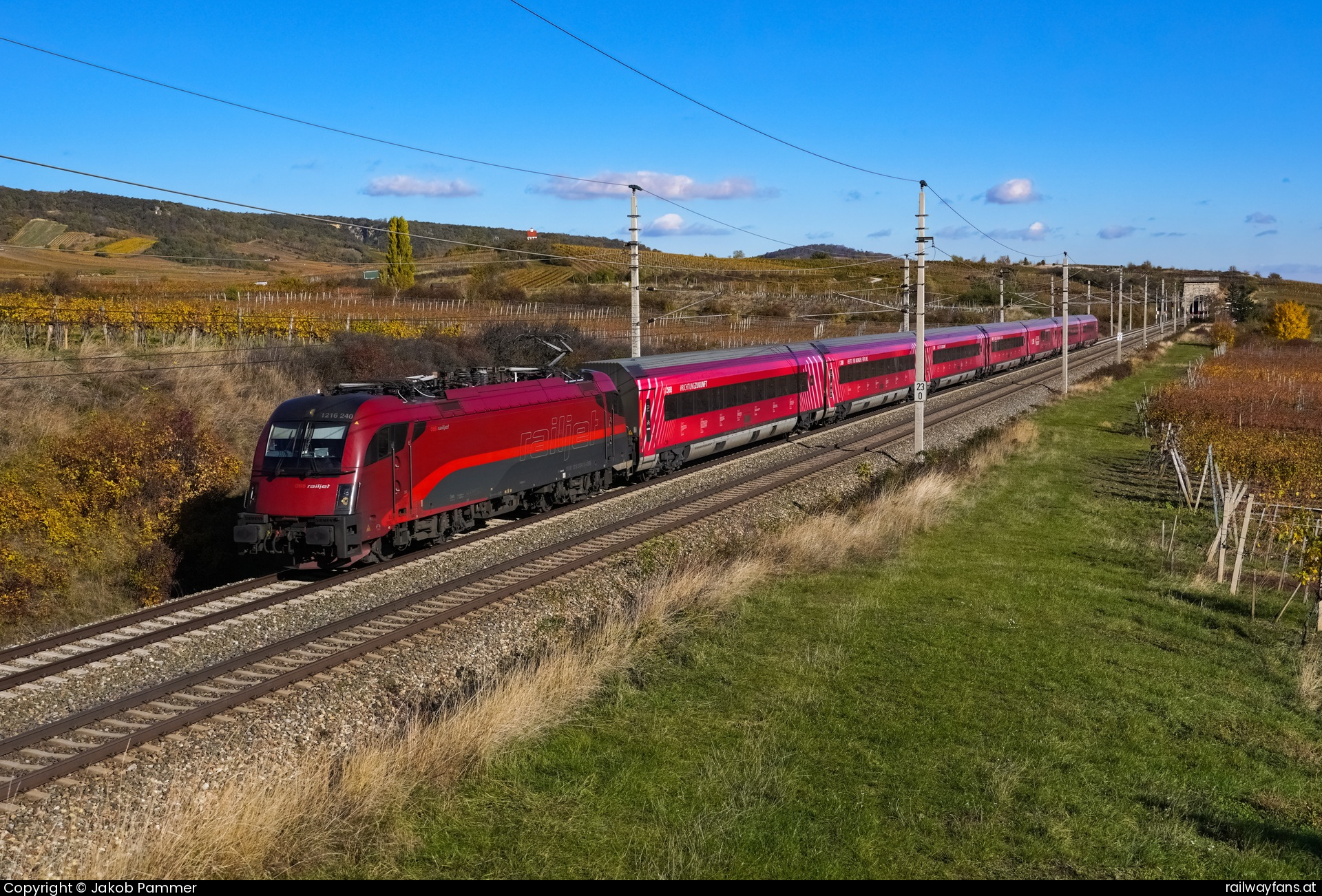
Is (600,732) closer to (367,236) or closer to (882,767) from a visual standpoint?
(882,767)

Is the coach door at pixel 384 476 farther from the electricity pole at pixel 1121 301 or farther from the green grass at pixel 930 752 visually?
the electricity pole at pixel 1121 301

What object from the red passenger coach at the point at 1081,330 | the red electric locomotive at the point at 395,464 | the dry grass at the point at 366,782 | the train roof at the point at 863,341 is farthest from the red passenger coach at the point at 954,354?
the dry grass at the point at 366,782

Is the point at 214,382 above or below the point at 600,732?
above

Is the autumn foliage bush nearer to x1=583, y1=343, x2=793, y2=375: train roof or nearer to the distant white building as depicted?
x1=583, y1=343, x2=793, y2=375: train roof

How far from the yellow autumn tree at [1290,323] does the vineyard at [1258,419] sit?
1984 centimetres

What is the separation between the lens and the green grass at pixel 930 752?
817 cm

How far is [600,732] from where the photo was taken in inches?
426

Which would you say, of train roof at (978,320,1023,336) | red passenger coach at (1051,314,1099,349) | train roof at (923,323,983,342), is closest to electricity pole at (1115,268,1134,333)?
red passenger coach at (1051,314,1099,349)

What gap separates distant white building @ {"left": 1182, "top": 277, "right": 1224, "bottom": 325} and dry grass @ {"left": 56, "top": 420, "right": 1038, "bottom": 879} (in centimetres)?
15412

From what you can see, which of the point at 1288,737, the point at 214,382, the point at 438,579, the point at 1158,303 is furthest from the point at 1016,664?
the point at 1158,303

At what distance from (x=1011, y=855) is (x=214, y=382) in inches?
1042

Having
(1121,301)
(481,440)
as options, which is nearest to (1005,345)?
(1121,301)

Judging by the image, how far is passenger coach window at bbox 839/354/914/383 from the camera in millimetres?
37531

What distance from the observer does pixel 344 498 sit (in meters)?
16.1
